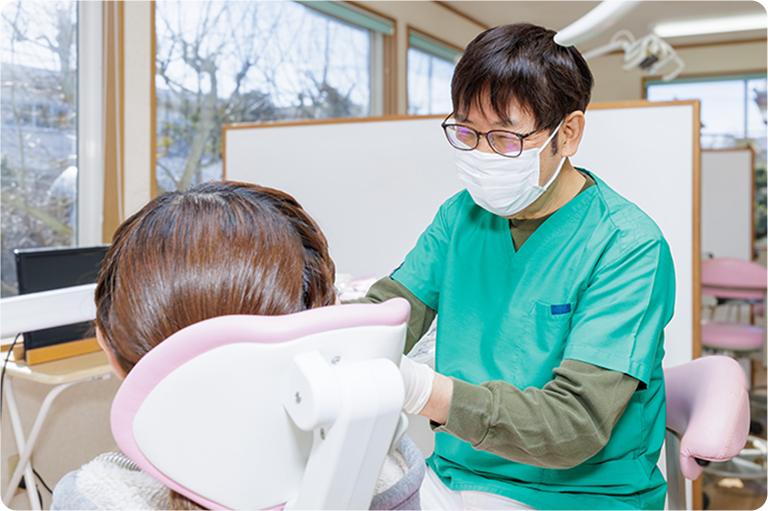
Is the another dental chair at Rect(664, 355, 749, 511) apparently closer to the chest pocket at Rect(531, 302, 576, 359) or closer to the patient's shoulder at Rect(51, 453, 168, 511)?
the chest pocket at Rect(531, 302, 576, 359)

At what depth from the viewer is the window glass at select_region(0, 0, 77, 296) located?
1.99 metres

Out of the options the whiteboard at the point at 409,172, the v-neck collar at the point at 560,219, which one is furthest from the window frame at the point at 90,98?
the v-neck collar at the point at 560,219

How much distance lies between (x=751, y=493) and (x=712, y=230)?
1907mm

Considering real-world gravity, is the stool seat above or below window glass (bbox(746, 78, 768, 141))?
below

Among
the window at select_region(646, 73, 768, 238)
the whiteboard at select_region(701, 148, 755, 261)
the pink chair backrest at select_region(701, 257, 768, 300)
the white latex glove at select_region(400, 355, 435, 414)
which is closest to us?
the white latex glove at select_region(400, 355, 435, 414)

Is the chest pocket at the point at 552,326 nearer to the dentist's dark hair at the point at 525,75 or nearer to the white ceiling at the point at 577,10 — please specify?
the dentist's dark hair at the point at 525,75

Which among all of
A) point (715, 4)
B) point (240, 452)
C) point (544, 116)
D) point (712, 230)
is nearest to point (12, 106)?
point (544, 116)

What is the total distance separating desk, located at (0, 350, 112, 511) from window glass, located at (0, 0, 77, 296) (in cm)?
52

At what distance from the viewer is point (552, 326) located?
0.99 m

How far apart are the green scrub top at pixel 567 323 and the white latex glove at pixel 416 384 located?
10.7 inches

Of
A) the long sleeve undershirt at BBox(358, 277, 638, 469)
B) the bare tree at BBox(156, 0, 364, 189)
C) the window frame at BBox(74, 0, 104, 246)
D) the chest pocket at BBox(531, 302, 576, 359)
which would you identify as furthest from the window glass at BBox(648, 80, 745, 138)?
the long sleeve undershirt at BBox(358, 277, 638, 469)

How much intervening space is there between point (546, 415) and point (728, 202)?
3406 mm

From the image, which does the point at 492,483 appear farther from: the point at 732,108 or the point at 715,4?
the point at 732,108

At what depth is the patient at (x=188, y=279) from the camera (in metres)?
0.50
